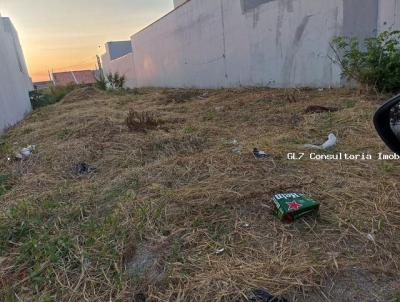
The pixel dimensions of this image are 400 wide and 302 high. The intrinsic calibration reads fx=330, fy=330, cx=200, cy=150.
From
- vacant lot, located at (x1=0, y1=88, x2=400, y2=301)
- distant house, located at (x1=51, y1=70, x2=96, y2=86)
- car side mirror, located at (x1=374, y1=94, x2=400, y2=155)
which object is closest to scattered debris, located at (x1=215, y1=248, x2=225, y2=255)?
vacant lot, located at (x1=0, y1=88, x2=400, y2=301)

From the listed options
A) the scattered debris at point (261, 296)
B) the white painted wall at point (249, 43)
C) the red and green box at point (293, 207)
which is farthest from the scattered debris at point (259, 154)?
the white painted wall at point (249, 43)

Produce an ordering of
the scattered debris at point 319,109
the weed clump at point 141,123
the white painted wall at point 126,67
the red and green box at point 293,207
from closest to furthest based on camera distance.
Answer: the red and green box at point 293,207 < the scattered debris at point 319,109 < the weed clump at point 141,123 < the white painted wall at point 126,67

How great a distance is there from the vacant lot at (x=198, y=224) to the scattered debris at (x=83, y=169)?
0.7 inches

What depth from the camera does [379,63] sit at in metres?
4.99

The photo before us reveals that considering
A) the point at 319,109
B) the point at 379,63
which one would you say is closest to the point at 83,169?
the point at 319,109

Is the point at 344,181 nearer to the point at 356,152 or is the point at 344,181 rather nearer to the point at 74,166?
the point at 356,152

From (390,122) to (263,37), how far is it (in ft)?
26.2

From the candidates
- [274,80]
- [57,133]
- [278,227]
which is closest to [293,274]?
[278,227]

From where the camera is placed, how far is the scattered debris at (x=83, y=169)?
121 inches

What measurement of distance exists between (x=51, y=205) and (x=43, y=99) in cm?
1279

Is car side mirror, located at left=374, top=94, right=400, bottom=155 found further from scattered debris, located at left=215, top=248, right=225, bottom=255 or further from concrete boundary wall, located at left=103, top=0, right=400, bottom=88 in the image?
concrete boundary wall, located at left=103, top=0, right=400, bottom=88

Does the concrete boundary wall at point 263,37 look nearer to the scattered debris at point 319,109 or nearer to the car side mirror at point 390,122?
the scattered debris at point 319,109

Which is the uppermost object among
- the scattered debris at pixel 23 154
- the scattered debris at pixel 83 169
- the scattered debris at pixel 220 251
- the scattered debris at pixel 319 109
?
the scattered debris at pixel 319 109

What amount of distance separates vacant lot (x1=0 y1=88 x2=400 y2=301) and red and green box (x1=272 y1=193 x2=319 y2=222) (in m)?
0.04
